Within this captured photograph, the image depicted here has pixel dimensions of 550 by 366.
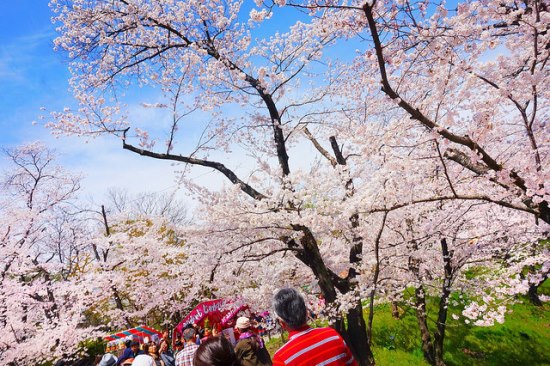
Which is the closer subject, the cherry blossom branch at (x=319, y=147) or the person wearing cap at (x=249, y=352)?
the person wearing cap at (x=249, y=352)

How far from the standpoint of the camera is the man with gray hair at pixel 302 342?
203cm

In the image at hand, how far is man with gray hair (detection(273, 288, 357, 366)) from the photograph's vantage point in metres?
2.03

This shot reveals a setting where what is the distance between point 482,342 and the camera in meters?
9.20

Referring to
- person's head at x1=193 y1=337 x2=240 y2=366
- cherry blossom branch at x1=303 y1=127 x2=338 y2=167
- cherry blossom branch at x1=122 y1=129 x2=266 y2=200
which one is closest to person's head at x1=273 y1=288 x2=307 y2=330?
person's head at x1=193 y1=337 x2=240 y2=366

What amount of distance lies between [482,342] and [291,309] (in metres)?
9.59

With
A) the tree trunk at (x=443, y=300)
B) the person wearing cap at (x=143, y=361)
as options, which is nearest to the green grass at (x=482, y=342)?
the tree trunk at (x=443, y=300)

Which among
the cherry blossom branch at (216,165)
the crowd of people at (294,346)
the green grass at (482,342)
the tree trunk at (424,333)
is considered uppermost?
the cherry blossom branch at (216,165)

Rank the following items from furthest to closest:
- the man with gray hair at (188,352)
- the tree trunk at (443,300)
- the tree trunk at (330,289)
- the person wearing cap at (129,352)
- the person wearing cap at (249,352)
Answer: the tree trunk at (443,300)
the tree trunk at (330,289)
the person wearing cap at (129,352)
the man with gray hair at (188,352)
the person wearing cap at (249,352)

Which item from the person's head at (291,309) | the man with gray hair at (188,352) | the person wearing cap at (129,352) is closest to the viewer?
the person's head at (291,309)

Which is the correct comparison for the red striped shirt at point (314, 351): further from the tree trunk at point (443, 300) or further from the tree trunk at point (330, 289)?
the tree trunk at point (443, 300)

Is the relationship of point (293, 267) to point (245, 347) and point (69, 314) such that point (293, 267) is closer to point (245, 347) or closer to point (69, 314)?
point (245, 347)

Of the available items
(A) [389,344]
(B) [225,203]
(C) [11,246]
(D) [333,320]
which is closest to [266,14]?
(B) [225,203]

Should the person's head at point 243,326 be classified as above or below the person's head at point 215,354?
below

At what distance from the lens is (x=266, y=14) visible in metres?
3.62
